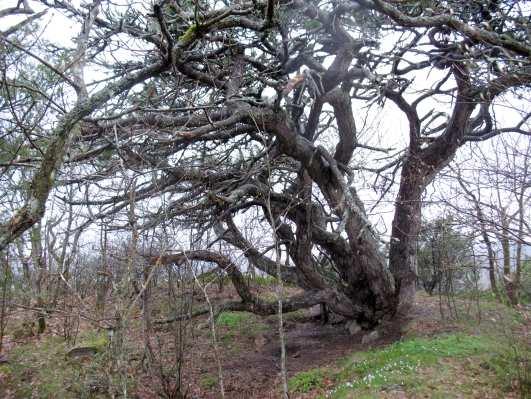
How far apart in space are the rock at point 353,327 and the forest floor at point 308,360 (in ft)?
0.59

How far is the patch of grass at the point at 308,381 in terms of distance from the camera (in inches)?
276

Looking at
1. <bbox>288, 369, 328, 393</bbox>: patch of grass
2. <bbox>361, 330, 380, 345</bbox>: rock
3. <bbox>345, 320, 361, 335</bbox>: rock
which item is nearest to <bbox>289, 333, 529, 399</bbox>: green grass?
<bbox>288, 369, 328, 393</bbox>: patch of grass

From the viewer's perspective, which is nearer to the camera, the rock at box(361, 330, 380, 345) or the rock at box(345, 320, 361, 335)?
the rock at box(361, 330, 380, 345)

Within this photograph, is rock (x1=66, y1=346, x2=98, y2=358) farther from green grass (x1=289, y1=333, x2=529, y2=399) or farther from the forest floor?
green grass (x1=289, y1=333, x2=529, y2=399)

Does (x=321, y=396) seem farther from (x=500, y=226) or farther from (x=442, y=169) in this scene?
(x=442, y=169)

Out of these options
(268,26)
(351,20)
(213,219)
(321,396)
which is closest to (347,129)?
(351,20)

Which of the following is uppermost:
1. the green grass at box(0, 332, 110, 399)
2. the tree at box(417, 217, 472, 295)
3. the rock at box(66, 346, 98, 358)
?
the tree at box(417, 217, 472, 295)

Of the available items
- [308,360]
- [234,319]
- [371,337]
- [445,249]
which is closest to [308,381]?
[308,360]

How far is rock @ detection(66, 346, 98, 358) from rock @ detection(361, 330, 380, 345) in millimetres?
5600

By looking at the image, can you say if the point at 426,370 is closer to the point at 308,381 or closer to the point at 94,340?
the point at 308,381

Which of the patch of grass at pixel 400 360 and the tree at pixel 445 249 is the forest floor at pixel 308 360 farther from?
the tree at pixel 445 249

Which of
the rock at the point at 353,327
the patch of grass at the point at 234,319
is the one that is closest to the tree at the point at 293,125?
the rock at the point at 353,327

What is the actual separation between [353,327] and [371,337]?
43.4 inches

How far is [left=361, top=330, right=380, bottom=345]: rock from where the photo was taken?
344 inches
